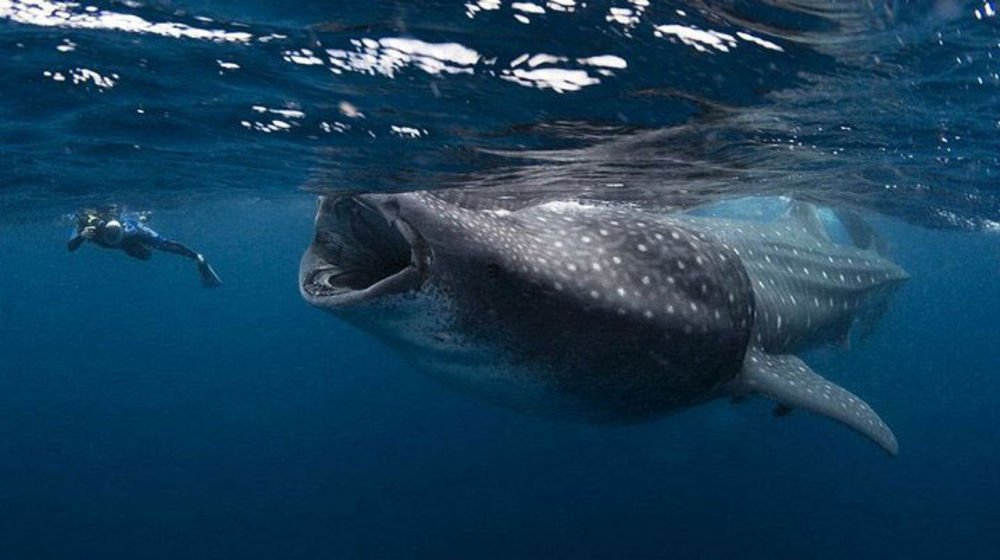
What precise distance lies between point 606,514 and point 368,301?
51.6 ft

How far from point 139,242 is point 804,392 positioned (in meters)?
18.1

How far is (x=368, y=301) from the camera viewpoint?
447 centimetres

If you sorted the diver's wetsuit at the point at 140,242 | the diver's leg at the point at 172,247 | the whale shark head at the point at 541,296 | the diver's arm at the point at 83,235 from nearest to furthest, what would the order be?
the whale shark head at the point at 541,296
the diver's leg at the point at 172,247
the diver's wetsuit at the point at 140,242
the diver's arm at the point at 83,235

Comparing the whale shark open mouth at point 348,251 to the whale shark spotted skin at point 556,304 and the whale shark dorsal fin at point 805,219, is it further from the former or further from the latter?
the whale shark dorsal fin at point 805,219

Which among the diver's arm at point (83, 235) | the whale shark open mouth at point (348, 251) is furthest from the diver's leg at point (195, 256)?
the whale shark open mouth at point (348, 251)

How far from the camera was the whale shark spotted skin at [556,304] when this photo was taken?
4629 millimetres

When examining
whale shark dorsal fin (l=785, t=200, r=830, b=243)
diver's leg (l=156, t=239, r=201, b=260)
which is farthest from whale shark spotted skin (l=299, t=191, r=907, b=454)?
diver's leg (l=156, t=239, r=201, b=260)

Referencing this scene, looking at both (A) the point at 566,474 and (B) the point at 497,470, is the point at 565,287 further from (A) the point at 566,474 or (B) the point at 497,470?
(B) the point at 497,470

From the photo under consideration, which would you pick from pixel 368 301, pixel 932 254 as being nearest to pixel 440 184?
pixel 368 301

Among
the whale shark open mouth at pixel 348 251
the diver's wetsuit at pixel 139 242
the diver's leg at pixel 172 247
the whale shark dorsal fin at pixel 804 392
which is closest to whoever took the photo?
the whale shark open mouth at pixel 348 251

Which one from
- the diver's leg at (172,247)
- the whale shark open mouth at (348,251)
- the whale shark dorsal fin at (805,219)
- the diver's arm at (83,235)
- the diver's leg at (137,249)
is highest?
the whale shark open mouth at (348,251)

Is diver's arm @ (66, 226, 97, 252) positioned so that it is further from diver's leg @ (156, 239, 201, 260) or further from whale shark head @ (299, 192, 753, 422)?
whale shark head @ (299, 192, 753, 422)

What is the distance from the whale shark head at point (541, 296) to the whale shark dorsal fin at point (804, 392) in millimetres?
366

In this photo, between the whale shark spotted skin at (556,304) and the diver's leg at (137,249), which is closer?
the whale shark spotted skin at (556,304)
